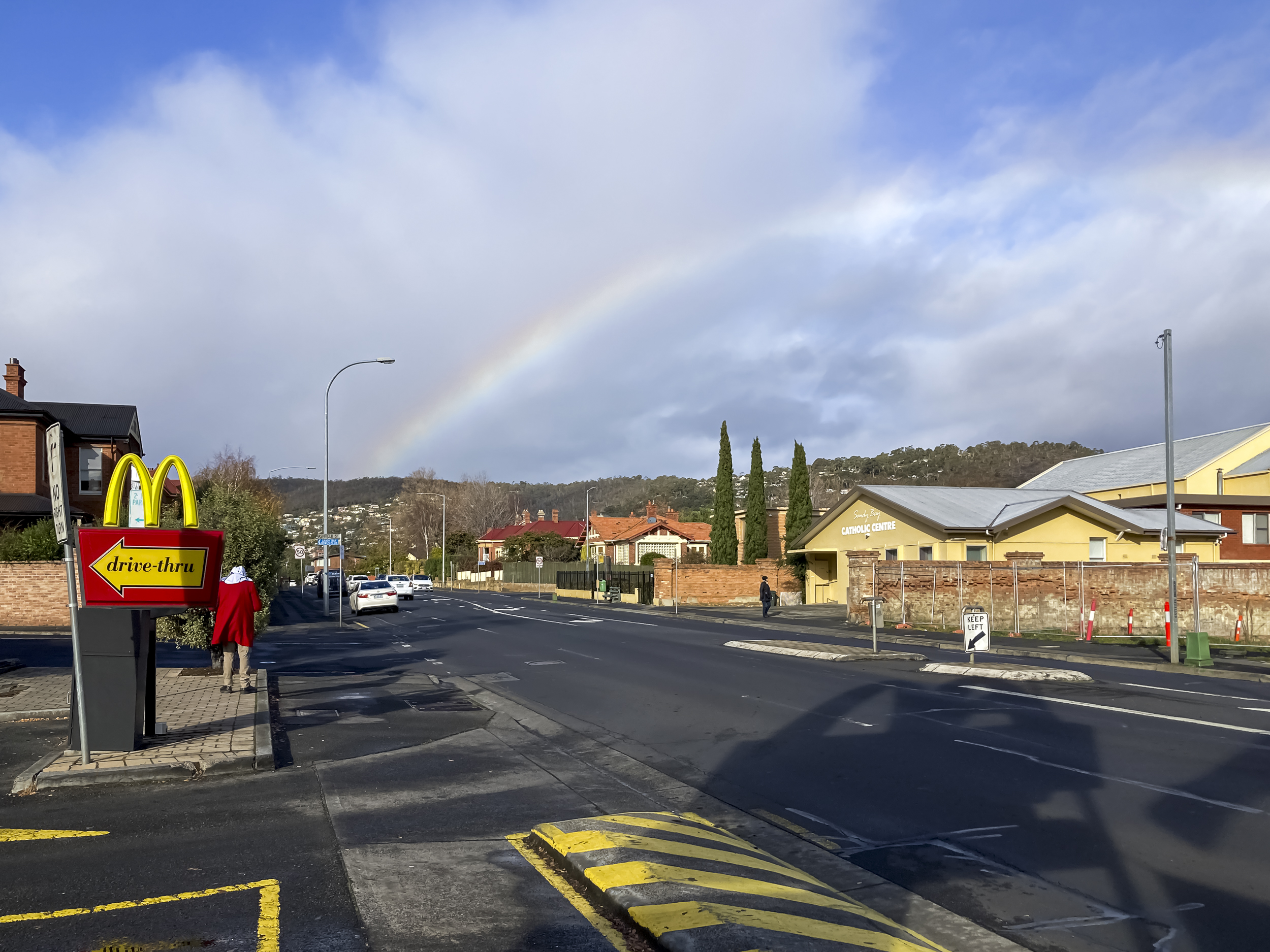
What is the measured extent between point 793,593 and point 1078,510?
16662 mm

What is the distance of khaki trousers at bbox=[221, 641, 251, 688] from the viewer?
15250 millimetres

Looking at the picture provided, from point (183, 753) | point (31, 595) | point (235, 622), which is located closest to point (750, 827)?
point (183, 753)

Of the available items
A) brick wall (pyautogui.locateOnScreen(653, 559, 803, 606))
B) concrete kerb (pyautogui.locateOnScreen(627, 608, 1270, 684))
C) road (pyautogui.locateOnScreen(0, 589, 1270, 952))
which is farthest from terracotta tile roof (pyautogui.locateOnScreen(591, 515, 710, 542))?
road (pyautogui.locateOnScreen(0, 589, 1270, 952))

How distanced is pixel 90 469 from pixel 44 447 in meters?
2.78

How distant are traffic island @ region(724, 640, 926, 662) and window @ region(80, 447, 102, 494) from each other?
3274cm

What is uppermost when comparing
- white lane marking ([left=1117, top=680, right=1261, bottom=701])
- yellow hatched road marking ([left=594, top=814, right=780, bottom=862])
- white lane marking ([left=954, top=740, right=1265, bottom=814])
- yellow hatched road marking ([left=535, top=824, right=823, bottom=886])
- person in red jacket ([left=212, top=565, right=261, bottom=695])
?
person in red jacket ([left=212, top=565, right=261, bottom=695])

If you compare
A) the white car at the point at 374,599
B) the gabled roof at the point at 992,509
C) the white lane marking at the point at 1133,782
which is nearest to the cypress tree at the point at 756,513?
the gabled roof at the point at 992,509

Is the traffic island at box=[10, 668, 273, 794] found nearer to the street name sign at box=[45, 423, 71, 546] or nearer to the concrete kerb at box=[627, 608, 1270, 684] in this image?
the street name sign at box=[45, 423, 71, 546]

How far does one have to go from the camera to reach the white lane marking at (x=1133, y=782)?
853 centimetres

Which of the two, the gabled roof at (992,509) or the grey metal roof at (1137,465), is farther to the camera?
the grey metal roof at (1137,465)

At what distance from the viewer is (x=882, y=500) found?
41500 mm

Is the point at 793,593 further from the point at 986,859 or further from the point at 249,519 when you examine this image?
the point at 986,859

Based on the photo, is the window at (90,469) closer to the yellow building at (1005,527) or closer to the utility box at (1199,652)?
the yellow building at (1005,527)

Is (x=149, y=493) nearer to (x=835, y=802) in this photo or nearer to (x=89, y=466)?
(x=835, y=802)
